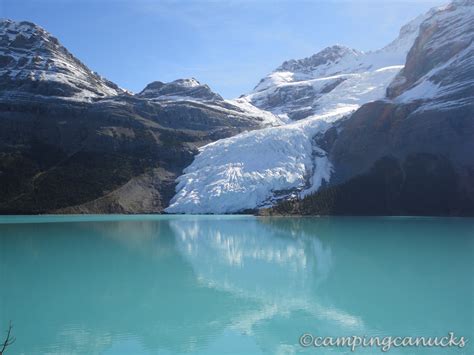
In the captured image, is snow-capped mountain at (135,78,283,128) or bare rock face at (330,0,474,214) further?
snow-capped mountain at (135,78,283,128)

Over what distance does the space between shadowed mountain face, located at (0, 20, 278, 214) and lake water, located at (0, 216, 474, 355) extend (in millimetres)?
73259

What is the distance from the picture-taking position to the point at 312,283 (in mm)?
21531

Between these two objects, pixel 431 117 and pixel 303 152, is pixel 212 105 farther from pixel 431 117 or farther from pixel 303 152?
pixel 431 117

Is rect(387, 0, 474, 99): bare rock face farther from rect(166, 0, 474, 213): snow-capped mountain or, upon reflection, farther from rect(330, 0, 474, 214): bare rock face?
rect(166, 0, 474, 213): snow-capped mountain

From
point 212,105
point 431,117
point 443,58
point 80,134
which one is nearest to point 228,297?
point 431,117

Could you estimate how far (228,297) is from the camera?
62.0 feet

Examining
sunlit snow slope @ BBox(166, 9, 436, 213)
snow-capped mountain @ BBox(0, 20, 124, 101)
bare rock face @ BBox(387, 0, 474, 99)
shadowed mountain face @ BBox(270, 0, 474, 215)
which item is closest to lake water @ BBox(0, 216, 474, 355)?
shadowed mountain face @ BBox(270, 0, 474, 215)

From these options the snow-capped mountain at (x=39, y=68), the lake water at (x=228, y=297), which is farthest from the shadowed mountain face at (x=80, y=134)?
the lake water at (x=228, y=297)

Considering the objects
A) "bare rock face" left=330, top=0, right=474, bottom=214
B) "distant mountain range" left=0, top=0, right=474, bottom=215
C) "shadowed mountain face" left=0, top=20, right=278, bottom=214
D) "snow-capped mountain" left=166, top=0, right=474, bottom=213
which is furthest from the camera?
"shadowed mountain face" left=0, top=20, right=278, bottom=214

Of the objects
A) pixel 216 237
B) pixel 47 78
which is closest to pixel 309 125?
pixel 47 78

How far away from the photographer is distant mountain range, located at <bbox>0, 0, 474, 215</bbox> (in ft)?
263

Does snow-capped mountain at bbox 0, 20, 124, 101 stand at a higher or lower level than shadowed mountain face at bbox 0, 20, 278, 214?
higher

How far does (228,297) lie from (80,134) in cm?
11455

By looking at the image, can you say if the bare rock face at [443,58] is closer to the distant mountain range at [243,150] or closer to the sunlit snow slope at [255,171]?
the distant mountain range at [243,150]
